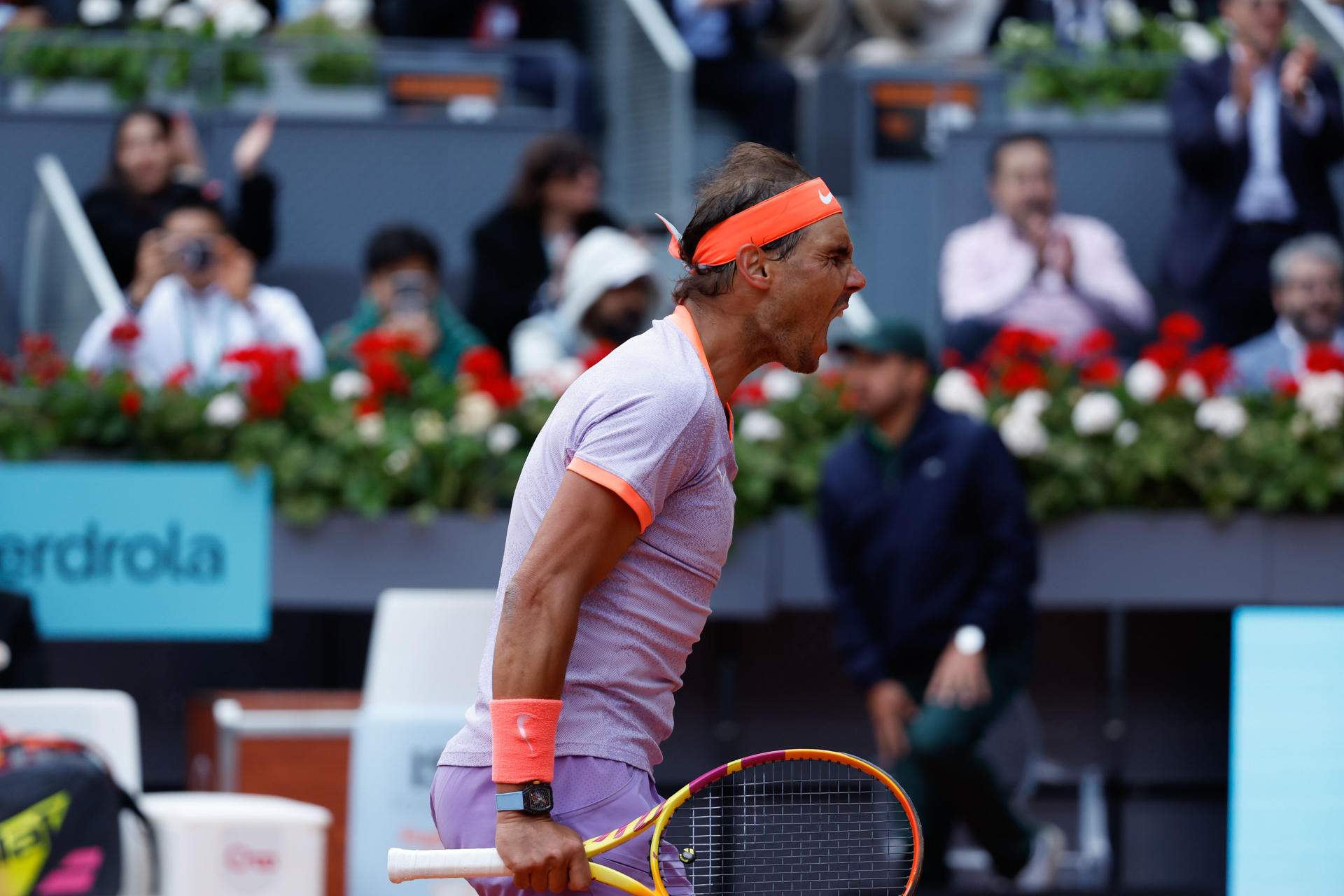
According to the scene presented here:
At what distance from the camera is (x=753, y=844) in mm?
2641

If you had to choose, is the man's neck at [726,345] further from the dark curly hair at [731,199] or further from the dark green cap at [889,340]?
the dark green cap at [889,340]

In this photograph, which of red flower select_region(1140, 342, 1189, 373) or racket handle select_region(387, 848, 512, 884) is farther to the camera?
red flower select_region(1140, 342, 1189, 373)

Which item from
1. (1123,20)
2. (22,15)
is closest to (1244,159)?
(1123,20)

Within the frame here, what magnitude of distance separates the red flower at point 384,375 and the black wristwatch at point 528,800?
381 centimetres

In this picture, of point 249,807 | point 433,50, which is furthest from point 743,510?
point 433,50

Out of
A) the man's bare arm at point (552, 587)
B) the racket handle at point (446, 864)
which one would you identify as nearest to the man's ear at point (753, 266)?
the man's bare arm at point (552, 587)

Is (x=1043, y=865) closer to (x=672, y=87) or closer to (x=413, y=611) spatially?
(x=413, y=611)

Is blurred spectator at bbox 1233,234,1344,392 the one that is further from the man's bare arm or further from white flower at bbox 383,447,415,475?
the man's bare arm

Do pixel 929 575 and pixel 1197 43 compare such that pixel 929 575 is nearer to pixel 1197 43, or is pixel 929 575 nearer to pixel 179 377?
pixel 179 377

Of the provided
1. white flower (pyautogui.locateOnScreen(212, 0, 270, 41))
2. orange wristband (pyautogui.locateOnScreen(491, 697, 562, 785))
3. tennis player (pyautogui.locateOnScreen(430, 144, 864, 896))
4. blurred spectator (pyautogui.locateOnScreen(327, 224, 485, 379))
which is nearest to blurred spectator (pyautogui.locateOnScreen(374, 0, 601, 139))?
white flower (pyautogui.locateOnScreen(212, 0, 270, 41))

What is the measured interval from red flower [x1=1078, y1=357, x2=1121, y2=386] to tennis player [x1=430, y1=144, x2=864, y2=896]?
3805 mm

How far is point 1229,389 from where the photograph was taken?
6.46 metres

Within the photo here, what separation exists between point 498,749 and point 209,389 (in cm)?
389

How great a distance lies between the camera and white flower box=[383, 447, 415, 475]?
589cm
